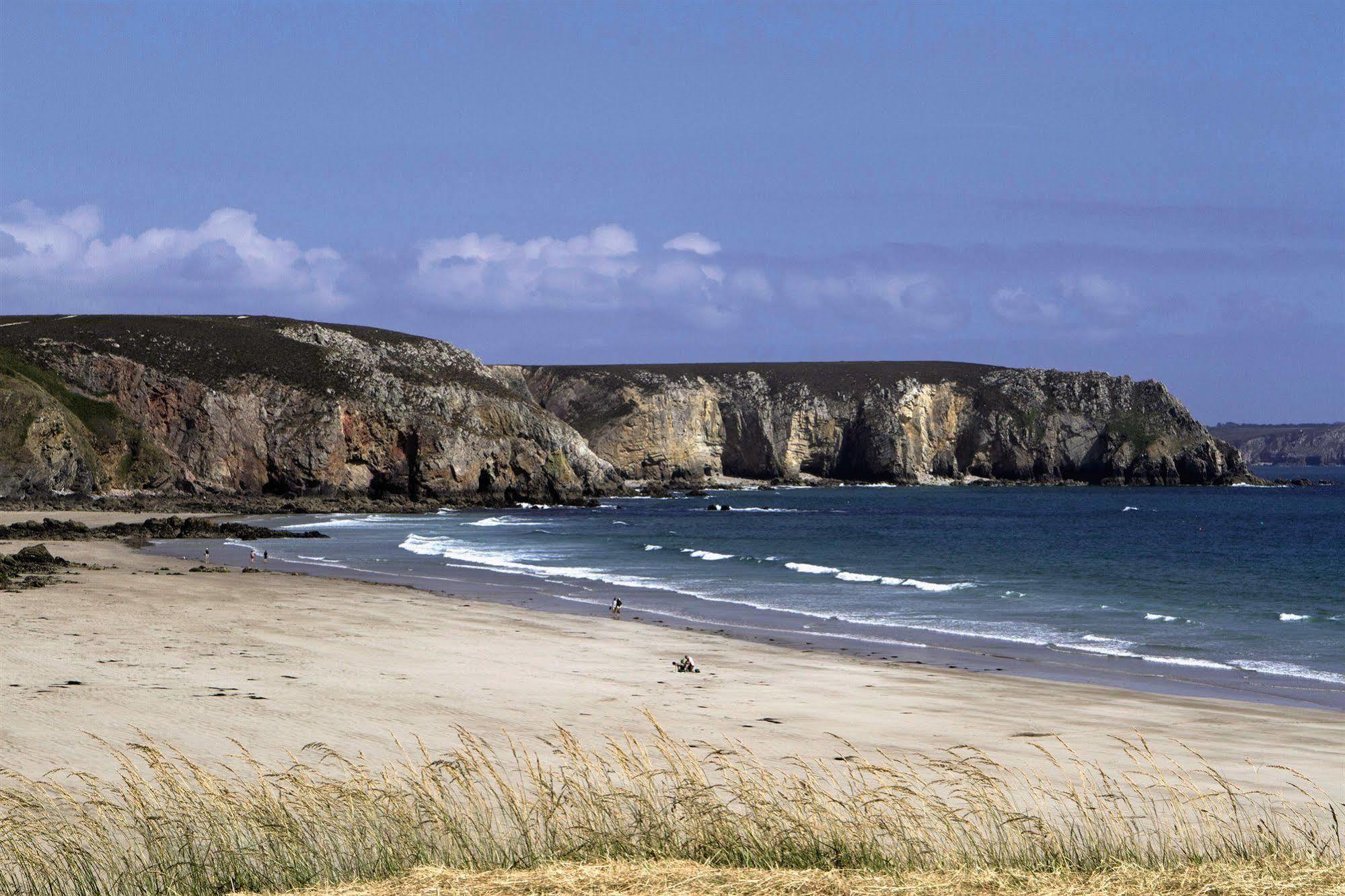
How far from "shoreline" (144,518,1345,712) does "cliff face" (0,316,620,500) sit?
49588mm

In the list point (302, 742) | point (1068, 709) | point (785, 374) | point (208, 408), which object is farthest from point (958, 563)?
point (785, 374)

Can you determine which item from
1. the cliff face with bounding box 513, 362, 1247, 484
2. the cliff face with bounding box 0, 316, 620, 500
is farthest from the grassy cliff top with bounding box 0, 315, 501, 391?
the cliff face with bounding box 513, 362, 1247, 484

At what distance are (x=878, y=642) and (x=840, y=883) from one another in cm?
2031

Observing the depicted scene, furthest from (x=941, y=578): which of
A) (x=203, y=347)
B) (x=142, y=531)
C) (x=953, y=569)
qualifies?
(x=203, y=347)

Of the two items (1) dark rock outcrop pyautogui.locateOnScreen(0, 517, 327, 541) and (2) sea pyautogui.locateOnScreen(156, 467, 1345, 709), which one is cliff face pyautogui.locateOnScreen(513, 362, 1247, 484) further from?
(1) dark rock outcrop pyautogui.locateOnScreen(0, 517, 327, 541)

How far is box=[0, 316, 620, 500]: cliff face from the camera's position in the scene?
83062mm

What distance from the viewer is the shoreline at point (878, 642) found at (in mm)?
20156

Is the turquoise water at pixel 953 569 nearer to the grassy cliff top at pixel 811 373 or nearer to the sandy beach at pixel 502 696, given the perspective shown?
the sandy beach at pixel 502 696

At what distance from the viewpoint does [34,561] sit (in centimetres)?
3466

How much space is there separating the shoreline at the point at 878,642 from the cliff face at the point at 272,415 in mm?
49588

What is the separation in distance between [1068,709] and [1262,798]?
5932mm

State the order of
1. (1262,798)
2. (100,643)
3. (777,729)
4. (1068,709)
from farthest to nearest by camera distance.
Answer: (100,643)
(1068,709)
(777,729)
(1262,798)

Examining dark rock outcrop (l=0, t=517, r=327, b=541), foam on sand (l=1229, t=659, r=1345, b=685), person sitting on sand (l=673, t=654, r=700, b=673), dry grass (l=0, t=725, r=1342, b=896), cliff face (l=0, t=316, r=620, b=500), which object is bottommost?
dark rock outcrop (l=0, t=517, r=327, b=541)

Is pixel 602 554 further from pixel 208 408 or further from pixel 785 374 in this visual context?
pixel 785 374
